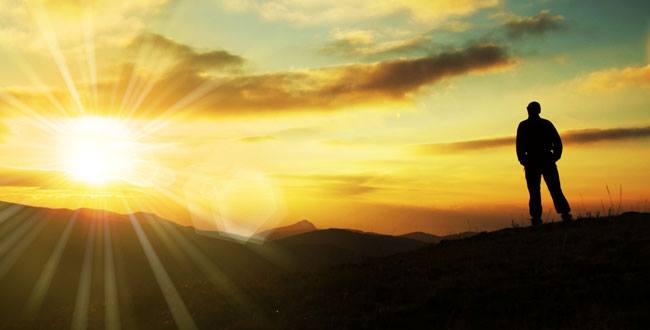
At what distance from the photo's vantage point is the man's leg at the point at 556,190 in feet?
61.4

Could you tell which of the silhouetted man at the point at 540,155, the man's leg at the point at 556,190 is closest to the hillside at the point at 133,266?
the silhouetted man at the point at 540,155

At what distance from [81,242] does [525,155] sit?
65.8 metres

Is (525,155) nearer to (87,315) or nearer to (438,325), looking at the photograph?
(438,325)

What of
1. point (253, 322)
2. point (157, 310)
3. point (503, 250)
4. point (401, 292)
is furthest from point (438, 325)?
point (157, 310)

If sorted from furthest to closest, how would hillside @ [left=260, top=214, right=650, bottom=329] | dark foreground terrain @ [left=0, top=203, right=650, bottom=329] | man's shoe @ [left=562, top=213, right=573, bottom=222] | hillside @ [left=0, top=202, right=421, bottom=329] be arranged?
man's shoe @ [left=562, top=213, right=573, bottom=222] < hillside @ [left=0, top=202, right=421, bottom=329] < dark foreground terrain @ [left=0, top=203, right=650, bottom=329] < hillside @ [left=260, top=214, right=650, bottom=329]

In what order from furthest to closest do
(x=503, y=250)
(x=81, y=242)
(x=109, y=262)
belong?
1. (x=81, y=242)
2. (x=109, y=262)
3. (x=503, y=250)

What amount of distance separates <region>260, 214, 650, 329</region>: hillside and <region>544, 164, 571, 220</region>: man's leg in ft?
7.31

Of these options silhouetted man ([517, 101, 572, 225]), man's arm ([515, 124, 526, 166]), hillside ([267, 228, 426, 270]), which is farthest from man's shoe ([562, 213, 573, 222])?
hillside ([267, 228, 426, 270])

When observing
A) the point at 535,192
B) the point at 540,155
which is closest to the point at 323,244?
the point at 535,192

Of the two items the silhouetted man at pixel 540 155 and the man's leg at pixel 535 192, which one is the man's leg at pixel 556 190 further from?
the man's leg at pixel 535 192

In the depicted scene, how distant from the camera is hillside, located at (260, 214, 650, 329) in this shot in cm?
1007

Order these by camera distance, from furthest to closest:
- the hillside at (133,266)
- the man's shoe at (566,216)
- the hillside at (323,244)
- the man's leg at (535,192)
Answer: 1. the hillside at (323,244)
2. the man's leg at (535,192)
3. the man's shoe at (566,216)
4. the hillside at (133,266)

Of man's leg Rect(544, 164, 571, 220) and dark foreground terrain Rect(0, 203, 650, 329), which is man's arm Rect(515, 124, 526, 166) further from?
dark foreground terrain Rect(0, 203, 650, 329)

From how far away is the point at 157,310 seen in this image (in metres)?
15.2
